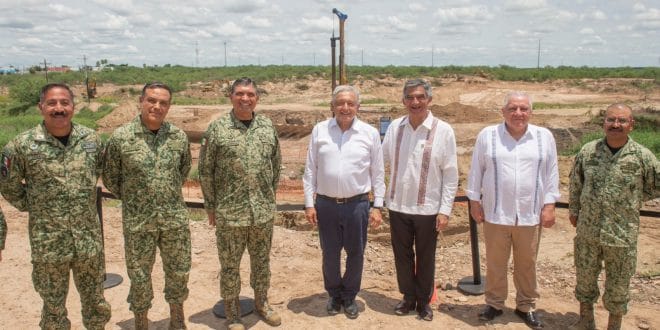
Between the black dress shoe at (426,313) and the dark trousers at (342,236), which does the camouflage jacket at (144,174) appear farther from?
the black dress shoe at (426,313)

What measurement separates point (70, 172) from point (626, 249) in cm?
374

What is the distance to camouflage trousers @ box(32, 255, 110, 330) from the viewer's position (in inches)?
134

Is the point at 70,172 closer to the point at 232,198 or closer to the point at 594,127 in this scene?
the point at 232,198

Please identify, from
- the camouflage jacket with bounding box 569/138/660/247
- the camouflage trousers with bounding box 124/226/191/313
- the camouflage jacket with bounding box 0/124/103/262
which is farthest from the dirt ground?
the camouflage jacket with bounding box 0/124/103/262

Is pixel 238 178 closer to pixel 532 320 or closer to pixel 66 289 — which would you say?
pixel 66 289

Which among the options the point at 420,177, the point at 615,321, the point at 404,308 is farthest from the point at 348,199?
the point at 615,321

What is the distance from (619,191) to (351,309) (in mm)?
2172

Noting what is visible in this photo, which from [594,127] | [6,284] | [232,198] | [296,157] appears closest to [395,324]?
[232,198]

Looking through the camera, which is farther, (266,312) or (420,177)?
(266,312)

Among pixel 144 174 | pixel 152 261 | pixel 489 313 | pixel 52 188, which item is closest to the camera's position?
pixel 52 188

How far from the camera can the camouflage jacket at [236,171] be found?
3.79m

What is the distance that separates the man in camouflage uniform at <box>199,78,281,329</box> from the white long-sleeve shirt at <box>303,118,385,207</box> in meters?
0.33

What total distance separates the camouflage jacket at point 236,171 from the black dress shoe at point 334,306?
A: 3.28 feet

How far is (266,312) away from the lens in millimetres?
4191
